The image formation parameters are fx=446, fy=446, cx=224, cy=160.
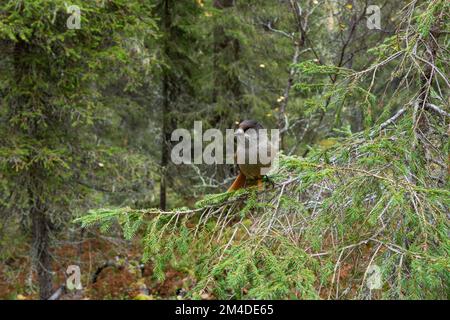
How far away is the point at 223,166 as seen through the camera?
41.6 ft

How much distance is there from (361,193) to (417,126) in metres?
0.83

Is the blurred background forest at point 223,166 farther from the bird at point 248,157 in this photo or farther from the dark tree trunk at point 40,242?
the bird at point 248,157

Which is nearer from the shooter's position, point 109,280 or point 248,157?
point 248,157

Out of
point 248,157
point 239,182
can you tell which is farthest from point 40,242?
point 248,157

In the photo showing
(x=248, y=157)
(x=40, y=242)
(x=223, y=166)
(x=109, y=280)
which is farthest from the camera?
(x=223, y=166)

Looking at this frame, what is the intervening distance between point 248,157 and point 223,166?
347 inches

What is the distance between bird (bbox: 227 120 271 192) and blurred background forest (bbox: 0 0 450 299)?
26 cm

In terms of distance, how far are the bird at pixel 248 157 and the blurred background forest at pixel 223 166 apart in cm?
26

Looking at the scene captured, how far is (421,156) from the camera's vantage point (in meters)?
3.16

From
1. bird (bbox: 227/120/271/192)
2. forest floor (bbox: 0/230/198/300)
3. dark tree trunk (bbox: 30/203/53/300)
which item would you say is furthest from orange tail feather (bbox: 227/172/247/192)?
forest floor (bbox: 0/230/198/300)

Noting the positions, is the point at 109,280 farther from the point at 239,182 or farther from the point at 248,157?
the point at 248,157

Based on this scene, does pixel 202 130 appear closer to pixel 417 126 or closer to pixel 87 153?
pixel 87 153

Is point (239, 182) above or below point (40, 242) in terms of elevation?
above
